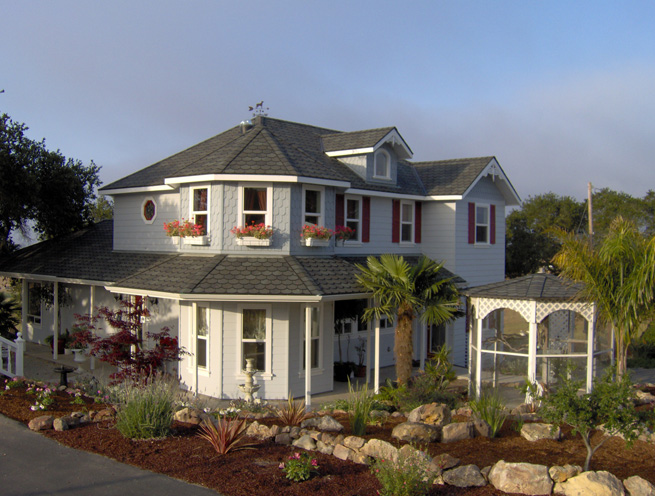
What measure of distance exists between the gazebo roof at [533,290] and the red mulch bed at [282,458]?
11.4 ft

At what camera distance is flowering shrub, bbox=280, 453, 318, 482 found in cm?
733

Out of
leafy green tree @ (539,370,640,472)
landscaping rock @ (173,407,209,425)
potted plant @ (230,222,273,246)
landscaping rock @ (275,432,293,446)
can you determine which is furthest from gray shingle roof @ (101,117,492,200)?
leafy green tree @ (539,370,640,472)

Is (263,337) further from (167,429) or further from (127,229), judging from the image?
(127,229)

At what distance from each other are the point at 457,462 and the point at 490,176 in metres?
14.5

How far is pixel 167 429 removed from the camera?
922 cm

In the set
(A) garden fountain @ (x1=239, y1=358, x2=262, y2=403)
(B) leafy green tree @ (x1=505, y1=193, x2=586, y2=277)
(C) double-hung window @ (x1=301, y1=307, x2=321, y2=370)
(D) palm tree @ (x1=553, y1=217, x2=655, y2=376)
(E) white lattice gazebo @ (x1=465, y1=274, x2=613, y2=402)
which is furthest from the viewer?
(B) leafy green tree @ (x1=505, y1=193, x2=586, y2=277)

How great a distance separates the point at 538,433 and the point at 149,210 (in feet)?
43.3

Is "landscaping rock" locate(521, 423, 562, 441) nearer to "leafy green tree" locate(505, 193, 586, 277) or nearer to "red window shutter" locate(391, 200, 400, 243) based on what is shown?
"red window shutter" locate(391, 200, 400, 243)

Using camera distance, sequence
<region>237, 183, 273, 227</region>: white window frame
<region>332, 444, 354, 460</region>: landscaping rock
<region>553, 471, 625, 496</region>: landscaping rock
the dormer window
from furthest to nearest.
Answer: the dormer window, <region>237, 183, 273, 227</region>: white window frame, <region>332, 444, 354, 460</region>: landscaping rock, <region>553, 471, 625, 496</region>: landscaping rock

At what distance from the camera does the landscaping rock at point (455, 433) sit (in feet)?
30.8

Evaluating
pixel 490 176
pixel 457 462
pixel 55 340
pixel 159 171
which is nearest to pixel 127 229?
pixel 159 171

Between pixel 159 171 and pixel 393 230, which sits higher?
pixel 159 171

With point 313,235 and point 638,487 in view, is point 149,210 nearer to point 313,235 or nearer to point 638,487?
point 313,235

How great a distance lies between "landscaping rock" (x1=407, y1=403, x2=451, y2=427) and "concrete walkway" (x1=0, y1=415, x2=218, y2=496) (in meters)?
4.65
